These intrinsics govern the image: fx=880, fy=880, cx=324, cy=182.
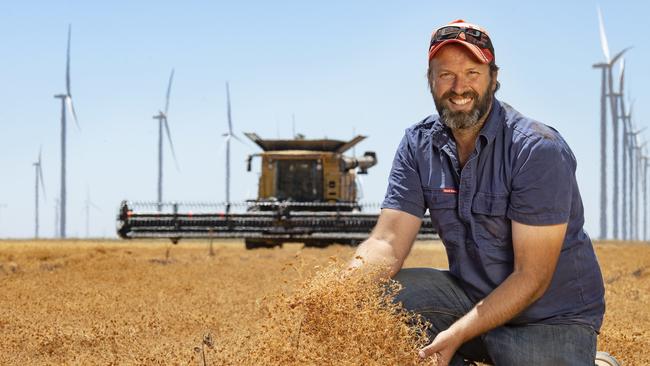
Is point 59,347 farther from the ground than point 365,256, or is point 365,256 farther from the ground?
point 365,256

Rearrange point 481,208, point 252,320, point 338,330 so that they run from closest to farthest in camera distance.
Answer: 1. point 338,330
2. point 481,208
3. point 252,320

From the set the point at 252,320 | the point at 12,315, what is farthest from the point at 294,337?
the point at 12,315

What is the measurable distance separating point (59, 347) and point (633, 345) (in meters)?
3.71

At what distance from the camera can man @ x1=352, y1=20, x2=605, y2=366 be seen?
3.41 metres

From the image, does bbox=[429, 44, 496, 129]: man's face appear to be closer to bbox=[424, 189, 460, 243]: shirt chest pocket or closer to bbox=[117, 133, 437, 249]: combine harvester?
bbox=[424, 189, 460, 243]: shirt chest pocket

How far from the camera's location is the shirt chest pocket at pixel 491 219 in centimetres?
352

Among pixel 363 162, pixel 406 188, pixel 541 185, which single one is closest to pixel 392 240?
pixel 406 188

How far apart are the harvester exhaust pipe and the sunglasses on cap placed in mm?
17791

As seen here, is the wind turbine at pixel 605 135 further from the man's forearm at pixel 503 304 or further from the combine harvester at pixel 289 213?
the man's forearm at pixel 503 304

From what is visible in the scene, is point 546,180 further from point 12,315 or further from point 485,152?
point 12,315

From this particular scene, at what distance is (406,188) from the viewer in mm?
3746

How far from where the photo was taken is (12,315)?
285 inches

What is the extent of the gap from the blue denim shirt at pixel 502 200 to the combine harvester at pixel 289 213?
1459cm

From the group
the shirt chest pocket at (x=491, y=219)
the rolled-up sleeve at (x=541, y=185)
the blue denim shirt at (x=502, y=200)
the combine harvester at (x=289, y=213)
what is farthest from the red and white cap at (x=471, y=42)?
the combine harvester at (x=289, y=213)
